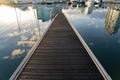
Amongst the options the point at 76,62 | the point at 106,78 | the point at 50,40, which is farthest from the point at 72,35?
the point at 106,78

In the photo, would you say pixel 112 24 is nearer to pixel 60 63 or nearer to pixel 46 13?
pixel 46 13

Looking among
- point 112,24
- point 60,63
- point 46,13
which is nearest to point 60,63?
point 60,63

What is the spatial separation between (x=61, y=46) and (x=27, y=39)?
14089 millimetres

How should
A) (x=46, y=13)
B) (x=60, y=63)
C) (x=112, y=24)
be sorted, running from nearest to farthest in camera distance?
1. (x=60, y=63)
2. (x=112, y=24)
3. (x=46, y=13)

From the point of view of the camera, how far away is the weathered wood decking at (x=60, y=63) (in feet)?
31.5

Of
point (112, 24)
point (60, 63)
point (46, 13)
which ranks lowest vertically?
point (112, 24)

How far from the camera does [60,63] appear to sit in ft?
36.7

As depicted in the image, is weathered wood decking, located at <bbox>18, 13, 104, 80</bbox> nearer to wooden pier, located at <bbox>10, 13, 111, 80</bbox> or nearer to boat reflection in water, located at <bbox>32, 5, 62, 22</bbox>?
wooden pier, located at <bbox>10, 13, 111, 80</bbox>

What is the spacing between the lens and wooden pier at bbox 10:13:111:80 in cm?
959

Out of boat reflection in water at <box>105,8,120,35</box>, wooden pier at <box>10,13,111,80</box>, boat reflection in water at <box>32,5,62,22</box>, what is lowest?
boat reflection in water at <box>105,8,120,35</box>

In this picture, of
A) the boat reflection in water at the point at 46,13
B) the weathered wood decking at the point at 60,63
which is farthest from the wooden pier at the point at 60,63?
the boat reflection in water at the point at 46,13

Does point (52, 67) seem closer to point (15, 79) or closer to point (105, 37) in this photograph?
point (15, 79)

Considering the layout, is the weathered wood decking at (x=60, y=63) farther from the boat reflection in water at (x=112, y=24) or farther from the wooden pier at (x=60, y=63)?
the boat reflection in water at (x=112, y=24)

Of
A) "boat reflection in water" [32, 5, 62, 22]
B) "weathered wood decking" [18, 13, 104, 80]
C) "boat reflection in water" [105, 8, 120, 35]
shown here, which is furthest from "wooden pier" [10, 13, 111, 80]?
"boat reflection in water" [32, 5, 62, 22]
